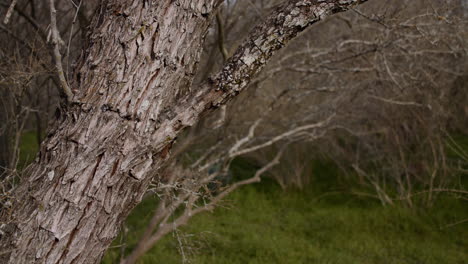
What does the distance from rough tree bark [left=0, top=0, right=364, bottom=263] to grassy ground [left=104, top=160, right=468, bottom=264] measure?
3.00m

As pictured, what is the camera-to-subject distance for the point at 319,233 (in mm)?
6031

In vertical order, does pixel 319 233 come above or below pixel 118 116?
below

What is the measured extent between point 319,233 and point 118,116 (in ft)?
16.1

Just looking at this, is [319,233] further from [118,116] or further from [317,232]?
[118,116]

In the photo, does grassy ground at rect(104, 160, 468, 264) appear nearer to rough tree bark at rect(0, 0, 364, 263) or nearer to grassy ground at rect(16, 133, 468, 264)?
grassy ground at rect(16, 133, 468, 264)

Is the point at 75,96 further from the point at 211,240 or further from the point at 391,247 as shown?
the point at 391,247

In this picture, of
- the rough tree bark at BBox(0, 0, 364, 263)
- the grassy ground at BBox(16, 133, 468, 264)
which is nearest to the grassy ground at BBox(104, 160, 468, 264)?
the grassy ground at BBox(16, 133, 468, 264)

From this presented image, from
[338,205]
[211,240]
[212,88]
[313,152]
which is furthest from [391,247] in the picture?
[212,88]

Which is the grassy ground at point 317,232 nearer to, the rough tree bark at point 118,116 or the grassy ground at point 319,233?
the grassy ground at point 319,233

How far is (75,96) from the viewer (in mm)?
1654

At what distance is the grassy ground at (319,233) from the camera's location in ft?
17.2

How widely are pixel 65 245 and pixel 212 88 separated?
0.78 m

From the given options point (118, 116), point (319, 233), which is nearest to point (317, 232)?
point (319, 233)

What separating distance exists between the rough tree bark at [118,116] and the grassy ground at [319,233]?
3.00 m
